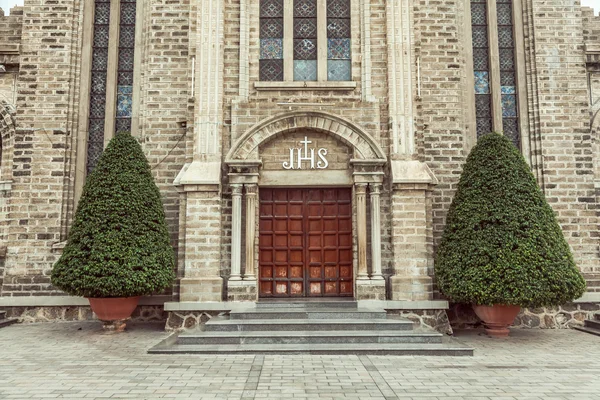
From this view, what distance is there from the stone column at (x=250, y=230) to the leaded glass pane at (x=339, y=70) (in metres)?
2.95

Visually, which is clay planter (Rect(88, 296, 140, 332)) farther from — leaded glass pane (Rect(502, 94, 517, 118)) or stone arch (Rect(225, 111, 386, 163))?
leaded glass pane (Rect(502, 94, 517, 118))

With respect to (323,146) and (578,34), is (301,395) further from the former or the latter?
(578,34)

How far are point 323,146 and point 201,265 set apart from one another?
3488 millimetres

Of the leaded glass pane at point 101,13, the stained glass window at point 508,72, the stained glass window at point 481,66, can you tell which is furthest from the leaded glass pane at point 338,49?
the leaded glass pane at point 101,13

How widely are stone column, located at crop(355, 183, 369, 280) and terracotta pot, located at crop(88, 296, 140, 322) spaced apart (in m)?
4.52

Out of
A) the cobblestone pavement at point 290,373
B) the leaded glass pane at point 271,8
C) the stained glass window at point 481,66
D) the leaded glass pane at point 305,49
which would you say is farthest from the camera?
the stained glass window at point 481,66

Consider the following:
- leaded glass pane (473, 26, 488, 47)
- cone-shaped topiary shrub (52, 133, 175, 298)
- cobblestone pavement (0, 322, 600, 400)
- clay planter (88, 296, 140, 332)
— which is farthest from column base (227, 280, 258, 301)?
leaded glass pane (473, 26, 488, 47)

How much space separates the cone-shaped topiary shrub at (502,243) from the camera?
889cm

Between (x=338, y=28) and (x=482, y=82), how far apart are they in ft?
12.5

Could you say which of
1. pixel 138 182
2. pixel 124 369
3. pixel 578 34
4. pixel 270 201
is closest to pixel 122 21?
pixel 138 182

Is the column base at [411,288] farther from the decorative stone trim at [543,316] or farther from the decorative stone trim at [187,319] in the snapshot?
the decorative stone trim at [187,319]

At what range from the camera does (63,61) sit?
11.6 meters

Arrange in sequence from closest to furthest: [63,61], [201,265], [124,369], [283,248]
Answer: [124,369]
[201,265]
[283,248]
[63,61]

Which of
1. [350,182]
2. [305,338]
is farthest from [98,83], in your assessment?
[305,338]
